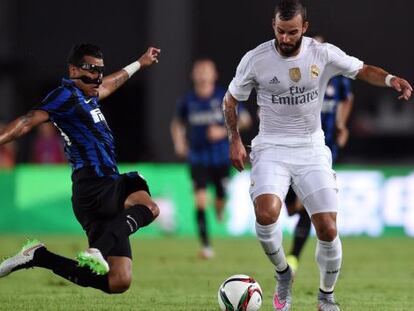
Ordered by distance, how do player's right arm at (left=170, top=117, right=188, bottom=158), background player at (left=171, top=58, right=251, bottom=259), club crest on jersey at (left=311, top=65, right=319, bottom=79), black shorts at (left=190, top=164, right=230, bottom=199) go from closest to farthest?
club crest on jersey at (left=311, top=65, right=319, bottom=79) < black shorts at (left=190, top=164, right=230, bottom=199) < background player at (left=171, top=58, right=251, bottom=259) < player's right arm at (left=170, top=117, right=188, bottom=158)

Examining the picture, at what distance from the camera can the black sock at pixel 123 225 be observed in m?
8.11

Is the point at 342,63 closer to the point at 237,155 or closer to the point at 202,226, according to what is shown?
the point at 237,155

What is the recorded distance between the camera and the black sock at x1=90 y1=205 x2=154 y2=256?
8.11 metres

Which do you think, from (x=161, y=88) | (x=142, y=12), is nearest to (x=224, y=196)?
(x=161, y=88)

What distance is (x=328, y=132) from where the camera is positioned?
11.2 meters

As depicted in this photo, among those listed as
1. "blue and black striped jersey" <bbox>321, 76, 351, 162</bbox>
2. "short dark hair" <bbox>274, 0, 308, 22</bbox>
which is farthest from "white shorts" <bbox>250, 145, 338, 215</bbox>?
"blue and black striped jersey" <bbox>321, 76, 351, 162</bbox>

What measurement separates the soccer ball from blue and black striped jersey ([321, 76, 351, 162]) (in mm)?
2972

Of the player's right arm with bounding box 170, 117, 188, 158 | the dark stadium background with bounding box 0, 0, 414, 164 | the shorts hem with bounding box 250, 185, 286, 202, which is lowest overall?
the dark stadium background with bounding box 0, 0, 414, 164

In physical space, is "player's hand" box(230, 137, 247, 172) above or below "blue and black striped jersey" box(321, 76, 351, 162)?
above

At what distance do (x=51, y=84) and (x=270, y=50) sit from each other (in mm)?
17587

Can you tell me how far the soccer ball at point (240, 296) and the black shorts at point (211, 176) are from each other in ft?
19.8

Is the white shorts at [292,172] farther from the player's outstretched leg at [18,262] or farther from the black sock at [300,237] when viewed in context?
the black sock at [300,237]

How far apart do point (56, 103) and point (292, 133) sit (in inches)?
69.0

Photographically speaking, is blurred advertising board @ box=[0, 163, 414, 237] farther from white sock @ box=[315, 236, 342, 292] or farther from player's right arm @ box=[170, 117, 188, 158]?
white sock @ box=[315, 236, 342, 292]
